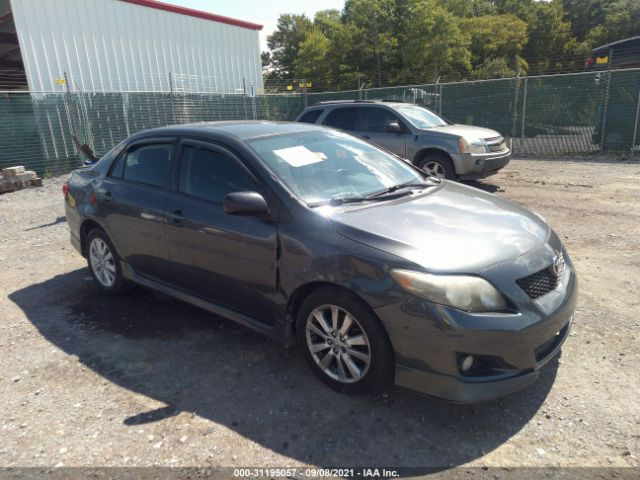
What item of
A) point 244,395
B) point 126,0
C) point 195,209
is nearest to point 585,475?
point 244,395

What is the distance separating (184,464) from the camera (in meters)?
2.50

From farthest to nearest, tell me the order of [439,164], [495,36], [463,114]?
1. [495,36]
2. [463,114]
3. [439,164]

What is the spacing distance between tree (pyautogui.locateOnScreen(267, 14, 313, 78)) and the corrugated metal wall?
34.4 meters

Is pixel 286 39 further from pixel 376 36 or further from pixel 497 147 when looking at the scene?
pixel 497 147

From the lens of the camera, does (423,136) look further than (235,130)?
Yes

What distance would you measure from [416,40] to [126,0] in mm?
21243

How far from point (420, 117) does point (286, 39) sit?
55.8 m

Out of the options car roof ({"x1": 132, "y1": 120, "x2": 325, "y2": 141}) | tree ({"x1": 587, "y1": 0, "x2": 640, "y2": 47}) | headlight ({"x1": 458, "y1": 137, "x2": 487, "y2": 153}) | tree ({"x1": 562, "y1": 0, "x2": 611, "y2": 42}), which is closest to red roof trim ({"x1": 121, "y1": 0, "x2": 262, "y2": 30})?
headlight ({"x1": 458, "y1": 137, "x2": 487, "y2": 153})

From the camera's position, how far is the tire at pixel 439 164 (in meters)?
8.61

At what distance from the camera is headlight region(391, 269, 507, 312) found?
2502 millimetres

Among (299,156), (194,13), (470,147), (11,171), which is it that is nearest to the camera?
(299,156)

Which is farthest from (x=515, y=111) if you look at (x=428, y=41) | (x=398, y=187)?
(x=428, y=41)

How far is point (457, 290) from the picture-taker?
8.25ft

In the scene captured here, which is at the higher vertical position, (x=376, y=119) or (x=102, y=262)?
(x=376, y=119)
